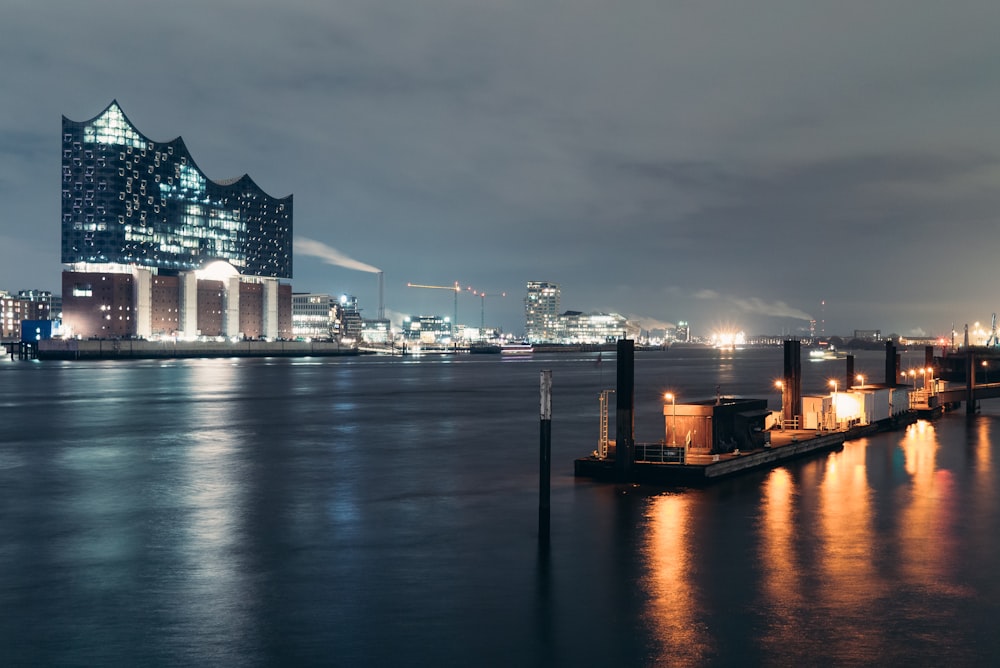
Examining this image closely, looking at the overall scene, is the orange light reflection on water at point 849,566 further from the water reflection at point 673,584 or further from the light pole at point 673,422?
the light pole at point 673,422

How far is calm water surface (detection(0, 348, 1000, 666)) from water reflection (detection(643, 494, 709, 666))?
0.08 m

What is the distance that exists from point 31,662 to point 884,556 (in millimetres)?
20287

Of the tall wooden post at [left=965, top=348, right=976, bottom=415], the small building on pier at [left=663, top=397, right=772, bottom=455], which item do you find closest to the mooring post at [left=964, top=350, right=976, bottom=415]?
the tall wooden post at [left=965, top=348, right=976, bottom=415]

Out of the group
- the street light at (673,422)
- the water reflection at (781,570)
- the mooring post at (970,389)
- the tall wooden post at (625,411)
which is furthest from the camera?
the mooring post at (970,389)

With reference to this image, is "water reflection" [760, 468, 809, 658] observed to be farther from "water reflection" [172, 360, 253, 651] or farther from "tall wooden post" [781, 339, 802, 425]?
"tall wooden post" [781, 339, 802, 425]

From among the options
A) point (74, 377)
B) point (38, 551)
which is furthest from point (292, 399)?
point (38, 551)

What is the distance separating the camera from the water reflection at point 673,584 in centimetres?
1622

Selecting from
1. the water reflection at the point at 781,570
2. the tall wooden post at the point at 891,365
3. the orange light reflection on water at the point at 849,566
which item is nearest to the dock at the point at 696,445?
the water reflection at the point at 781,570

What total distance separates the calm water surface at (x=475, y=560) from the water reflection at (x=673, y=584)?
0.08 metres

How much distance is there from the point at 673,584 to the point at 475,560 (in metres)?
5.38

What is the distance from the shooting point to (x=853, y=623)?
57.9 feet

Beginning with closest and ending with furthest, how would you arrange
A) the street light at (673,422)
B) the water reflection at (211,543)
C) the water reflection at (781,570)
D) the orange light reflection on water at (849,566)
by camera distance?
the orange light reflection on water at (849,566) < the water reflection at (781,570) < the water reflection at (211,543) < the street light at (673,422)

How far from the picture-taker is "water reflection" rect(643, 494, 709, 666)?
16.2 meters

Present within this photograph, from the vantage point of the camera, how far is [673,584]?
20.5 meters
